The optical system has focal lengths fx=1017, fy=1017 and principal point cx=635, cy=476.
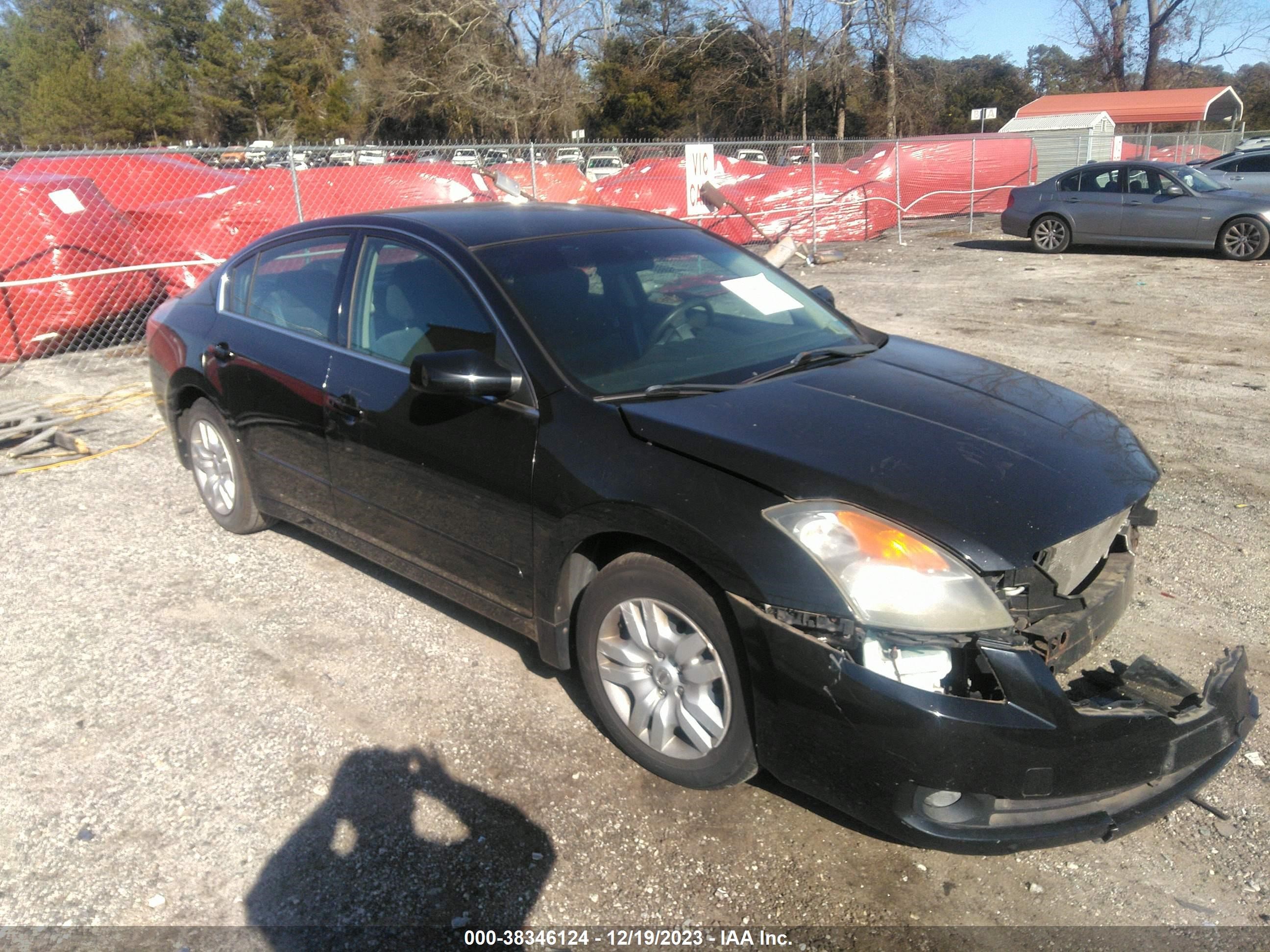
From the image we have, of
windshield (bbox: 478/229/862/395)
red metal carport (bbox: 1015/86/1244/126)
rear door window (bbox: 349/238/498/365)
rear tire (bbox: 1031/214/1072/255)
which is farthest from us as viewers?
red metal carport (bbox: 1015/86/1244/126)

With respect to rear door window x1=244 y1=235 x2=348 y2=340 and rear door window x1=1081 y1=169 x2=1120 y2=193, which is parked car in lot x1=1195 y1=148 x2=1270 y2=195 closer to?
rear door window x1=1081 y1=169 x2=1120 y2=193

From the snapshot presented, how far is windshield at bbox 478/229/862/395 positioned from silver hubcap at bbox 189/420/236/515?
2.12m

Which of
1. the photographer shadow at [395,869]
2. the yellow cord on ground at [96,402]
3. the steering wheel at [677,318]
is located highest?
the steering wheel at [677,318]

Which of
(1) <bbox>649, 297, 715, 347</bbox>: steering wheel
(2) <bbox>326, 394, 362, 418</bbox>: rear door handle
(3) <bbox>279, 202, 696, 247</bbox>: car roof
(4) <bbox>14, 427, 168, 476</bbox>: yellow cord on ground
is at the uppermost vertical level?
(3) <bbox>279, 202, 696, 247</bbox>: car roof

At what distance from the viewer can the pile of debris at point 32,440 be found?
21.6ft

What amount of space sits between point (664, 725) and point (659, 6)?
52.7 meters

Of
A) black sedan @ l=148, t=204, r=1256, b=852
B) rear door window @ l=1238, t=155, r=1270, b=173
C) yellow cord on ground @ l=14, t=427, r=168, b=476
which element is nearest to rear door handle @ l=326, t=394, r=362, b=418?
black sedan @ l=148, t=204, r=1256, b=852

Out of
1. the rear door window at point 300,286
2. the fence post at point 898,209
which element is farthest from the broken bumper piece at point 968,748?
the fence post at point 898,209

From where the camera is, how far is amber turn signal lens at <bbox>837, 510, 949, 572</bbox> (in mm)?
2639

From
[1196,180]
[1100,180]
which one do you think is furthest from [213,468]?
[1196,180]

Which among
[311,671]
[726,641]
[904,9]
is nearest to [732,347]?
[726,641]

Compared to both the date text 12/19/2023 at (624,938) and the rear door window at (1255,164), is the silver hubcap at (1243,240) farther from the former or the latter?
the date text 12/19/2023 at (624,938)

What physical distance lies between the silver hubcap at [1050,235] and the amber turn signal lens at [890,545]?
16.1 meters

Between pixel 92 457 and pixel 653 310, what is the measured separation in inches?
186
